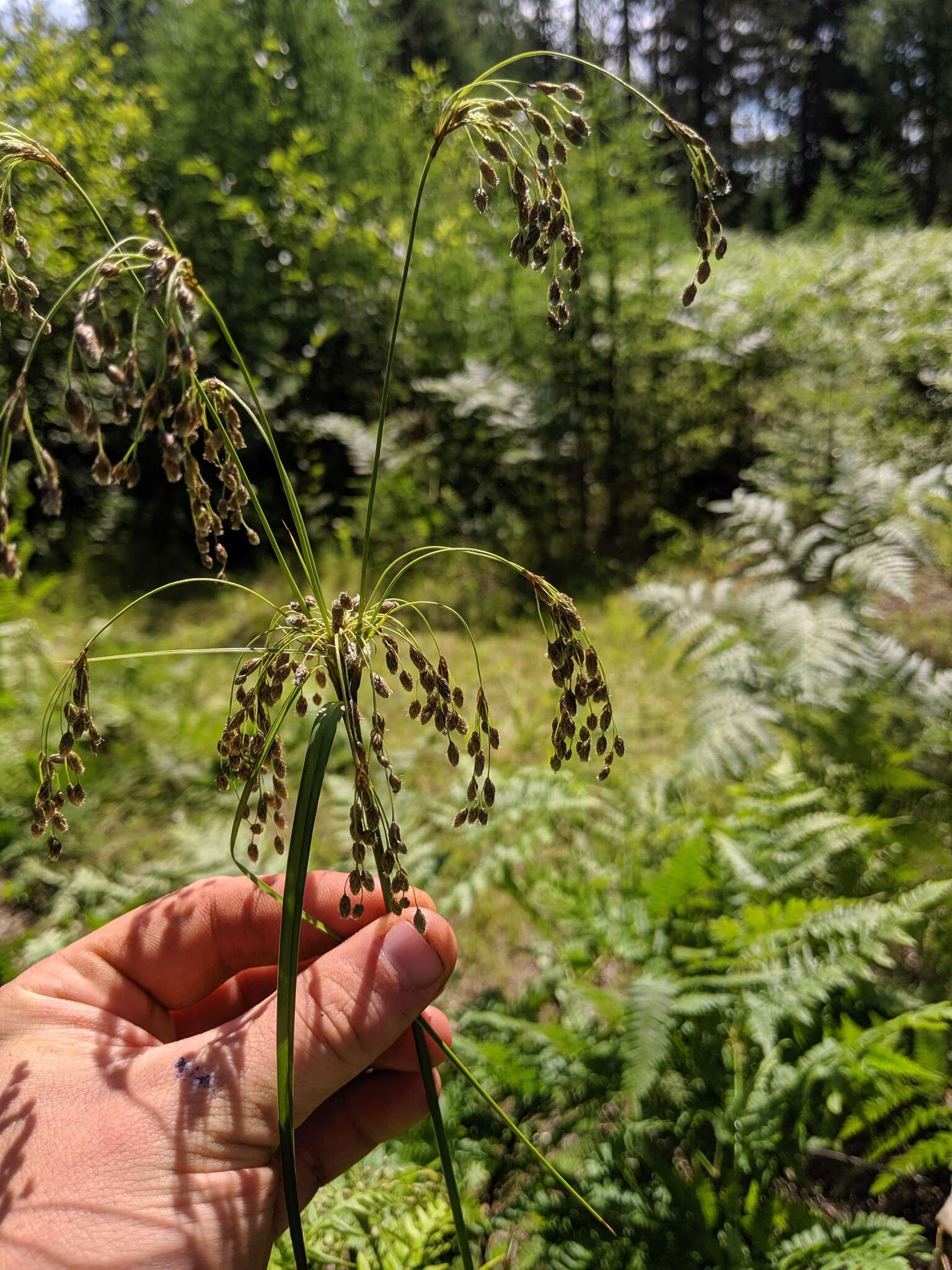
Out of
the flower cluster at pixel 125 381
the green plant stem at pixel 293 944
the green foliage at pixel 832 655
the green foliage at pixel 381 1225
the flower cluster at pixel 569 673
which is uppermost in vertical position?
the flower cluster at pixel 125 381

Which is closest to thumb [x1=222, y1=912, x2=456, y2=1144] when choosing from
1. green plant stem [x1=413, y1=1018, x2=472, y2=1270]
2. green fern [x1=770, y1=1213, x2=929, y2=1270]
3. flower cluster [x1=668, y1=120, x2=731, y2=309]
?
green plant stem [x1=413, y1=1018, x2=472, y2=1270]

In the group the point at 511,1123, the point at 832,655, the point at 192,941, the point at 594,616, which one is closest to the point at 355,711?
the point at 511,1123

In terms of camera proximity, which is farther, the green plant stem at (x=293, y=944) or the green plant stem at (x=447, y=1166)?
the green plant stem at (x=447, y=1166)

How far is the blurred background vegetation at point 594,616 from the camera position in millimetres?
1668

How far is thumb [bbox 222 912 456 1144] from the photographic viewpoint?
1.13 m

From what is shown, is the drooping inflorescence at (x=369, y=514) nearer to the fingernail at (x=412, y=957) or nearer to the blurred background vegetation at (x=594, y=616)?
the fingernail at (x=412, y=957)

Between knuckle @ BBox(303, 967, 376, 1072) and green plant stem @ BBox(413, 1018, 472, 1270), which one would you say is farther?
knuckle @ BBox(303, 967, 376, 1072)

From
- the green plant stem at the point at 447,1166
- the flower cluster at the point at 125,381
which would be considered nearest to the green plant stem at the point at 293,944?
the green plant stem at the point at 447,1166

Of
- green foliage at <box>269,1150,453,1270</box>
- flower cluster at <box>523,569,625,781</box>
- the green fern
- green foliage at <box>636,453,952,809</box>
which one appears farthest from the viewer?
green foliage at <box>636,453,952,809</box>

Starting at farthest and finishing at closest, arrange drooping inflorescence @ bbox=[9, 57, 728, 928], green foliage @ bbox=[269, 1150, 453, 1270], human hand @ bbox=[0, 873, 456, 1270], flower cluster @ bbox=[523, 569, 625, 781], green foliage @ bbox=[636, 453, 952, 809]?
green foliage @ bbox=[636, 453, 952, 809]
green foliage @ bbox=[269, 1150, 453, 1270]
human hand @ bbox=[0, 873, 456, 1270]
flower cluster @ bbox=[523, 569, 625, 781]
drooping inflorescence @ bbox=[9, 57, 728, 928]

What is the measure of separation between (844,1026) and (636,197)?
5.75 m

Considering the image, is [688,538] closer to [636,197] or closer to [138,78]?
[636,197]

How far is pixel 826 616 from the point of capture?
9.03ft

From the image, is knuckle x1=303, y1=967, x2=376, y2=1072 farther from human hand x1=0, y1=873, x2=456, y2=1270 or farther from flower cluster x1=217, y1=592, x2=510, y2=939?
flower cluster x1=217, y1=592, x2=510, y2=939
